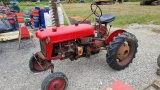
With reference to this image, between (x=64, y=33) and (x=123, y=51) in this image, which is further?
(x=123, y=51)

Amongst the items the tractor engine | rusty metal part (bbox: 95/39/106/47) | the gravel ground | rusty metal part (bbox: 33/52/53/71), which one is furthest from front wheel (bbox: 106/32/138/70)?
rusty metal part (bbox: 33/52/53/71)

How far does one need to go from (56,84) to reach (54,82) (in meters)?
0.05

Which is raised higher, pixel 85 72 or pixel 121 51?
pixel 121 51

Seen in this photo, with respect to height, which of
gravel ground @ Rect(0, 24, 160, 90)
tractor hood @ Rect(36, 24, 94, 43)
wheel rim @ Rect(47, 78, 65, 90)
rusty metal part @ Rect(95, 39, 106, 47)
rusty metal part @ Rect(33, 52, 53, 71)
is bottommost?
gravel ground @ Rect(0, 24, 160, 90)

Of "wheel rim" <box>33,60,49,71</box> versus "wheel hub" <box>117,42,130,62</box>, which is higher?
"wheel hub" <box>117,42,130,62</box>

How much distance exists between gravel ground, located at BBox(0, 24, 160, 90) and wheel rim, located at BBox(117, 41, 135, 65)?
188mm

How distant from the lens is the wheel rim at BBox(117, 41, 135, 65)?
11.8 ft

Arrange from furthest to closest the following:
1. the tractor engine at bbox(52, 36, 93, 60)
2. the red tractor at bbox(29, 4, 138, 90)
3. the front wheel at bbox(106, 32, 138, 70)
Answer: the front wheel at bbox(106, 32, 138, 70)
the tractor engine at bbox(52, 36, 93, 60)
the red tractor at bbox(29, 4, 138, 90)

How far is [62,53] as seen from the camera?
325cm

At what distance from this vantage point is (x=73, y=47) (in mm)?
3346

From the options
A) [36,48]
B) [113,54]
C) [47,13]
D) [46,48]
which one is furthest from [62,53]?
[47,13]

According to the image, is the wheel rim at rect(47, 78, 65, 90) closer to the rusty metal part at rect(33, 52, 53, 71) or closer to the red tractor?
the red tractor

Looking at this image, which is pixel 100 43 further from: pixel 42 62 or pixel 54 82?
pixel 54 82

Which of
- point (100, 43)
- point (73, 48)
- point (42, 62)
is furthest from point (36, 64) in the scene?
point (100, 43)
